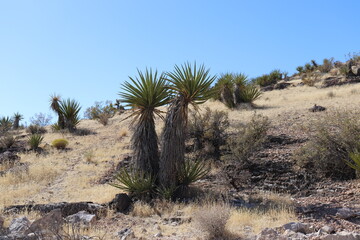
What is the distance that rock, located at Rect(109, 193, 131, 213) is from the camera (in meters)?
9.10

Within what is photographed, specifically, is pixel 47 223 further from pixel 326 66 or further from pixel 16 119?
pixel 326 66

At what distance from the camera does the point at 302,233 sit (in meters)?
6.18

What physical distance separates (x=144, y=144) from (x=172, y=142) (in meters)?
0.94

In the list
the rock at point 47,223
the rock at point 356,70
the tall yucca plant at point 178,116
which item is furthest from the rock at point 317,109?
the rock at point 47,223

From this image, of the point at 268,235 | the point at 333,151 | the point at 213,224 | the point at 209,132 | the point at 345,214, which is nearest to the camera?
the point at 268,235

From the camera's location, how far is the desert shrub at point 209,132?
1388 centimetres

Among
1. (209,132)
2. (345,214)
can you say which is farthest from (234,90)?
(345,214)

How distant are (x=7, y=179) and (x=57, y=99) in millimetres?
11810

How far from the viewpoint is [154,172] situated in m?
10.4

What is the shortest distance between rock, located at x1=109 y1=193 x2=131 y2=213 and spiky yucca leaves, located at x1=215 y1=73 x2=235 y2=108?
14501mm

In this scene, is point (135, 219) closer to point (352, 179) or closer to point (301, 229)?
point (301, 229)

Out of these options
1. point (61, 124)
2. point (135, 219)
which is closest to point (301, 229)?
point (135, 219)

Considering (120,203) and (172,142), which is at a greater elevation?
(172,142)

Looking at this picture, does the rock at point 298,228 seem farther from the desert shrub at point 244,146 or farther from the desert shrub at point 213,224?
the desert shrub at point 244,146
